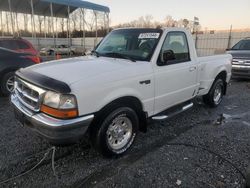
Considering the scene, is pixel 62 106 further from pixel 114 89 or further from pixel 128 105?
pixel 128 105

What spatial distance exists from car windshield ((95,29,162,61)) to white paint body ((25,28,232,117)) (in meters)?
0.13

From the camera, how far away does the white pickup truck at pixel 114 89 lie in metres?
2.86

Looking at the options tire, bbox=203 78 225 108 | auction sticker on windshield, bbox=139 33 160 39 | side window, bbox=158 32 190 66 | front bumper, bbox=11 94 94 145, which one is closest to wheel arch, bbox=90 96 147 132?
front bumper, bbox=11 94 94 145

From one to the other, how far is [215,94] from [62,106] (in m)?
4.64

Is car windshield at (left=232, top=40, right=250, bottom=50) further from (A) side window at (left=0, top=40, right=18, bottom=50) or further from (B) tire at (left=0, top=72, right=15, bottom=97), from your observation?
(B) tire at (left=0, top=72, right=15, bottom=97)

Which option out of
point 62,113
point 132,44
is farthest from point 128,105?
point 132,44

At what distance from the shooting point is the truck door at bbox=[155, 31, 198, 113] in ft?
13.0

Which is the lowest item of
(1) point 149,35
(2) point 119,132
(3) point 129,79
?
(2) point 119,132

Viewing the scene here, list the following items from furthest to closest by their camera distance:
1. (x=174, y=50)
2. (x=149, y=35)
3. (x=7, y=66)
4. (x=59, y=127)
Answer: (x=7, y=66) < (x=174, y=50) < (x=149, y=35) < (x=59, y=127)

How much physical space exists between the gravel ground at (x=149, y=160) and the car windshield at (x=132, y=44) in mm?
1519

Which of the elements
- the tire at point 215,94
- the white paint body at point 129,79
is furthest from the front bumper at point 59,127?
the tire at point 215,94

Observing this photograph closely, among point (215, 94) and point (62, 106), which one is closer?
point (62, 106)

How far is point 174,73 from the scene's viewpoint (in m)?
4.21

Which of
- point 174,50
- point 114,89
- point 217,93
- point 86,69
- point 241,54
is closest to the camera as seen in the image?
point 114,89
